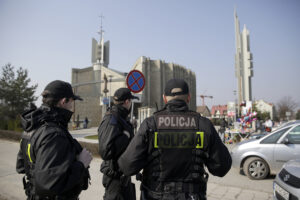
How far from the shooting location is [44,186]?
1.53 m

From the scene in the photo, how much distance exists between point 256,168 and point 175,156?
4699 mm

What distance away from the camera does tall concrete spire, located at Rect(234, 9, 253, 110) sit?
26.2 m

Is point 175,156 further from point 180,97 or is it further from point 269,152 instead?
point 269,152

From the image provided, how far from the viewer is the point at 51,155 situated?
158cm

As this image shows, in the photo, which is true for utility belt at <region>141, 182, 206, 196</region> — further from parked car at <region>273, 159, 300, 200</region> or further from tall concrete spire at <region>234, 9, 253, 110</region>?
tall concrete spire at <region>234, 9, 253, 110</region>

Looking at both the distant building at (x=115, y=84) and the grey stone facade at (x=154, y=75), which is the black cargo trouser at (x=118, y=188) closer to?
the distant building at (x=115, y=84)

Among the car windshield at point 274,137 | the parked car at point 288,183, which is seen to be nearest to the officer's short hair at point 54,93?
the parked car at point 288,183

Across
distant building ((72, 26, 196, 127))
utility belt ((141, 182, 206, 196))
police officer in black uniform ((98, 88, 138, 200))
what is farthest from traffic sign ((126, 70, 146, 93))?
distant building ((72, 26, 196, 127))

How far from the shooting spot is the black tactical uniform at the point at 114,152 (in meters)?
2.37

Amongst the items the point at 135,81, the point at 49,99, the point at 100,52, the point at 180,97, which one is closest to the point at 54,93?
the point at 49,99

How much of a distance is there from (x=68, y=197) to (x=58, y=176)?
0.39 m

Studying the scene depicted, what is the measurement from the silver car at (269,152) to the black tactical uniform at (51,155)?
517cm

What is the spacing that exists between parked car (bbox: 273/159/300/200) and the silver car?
1975mm

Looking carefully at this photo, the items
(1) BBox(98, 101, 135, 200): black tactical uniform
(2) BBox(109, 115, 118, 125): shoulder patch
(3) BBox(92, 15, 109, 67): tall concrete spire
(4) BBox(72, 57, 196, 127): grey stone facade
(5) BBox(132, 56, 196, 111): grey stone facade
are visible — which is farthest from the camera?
(3) BBox(92, 15, 109, 67): tall concrete spire
